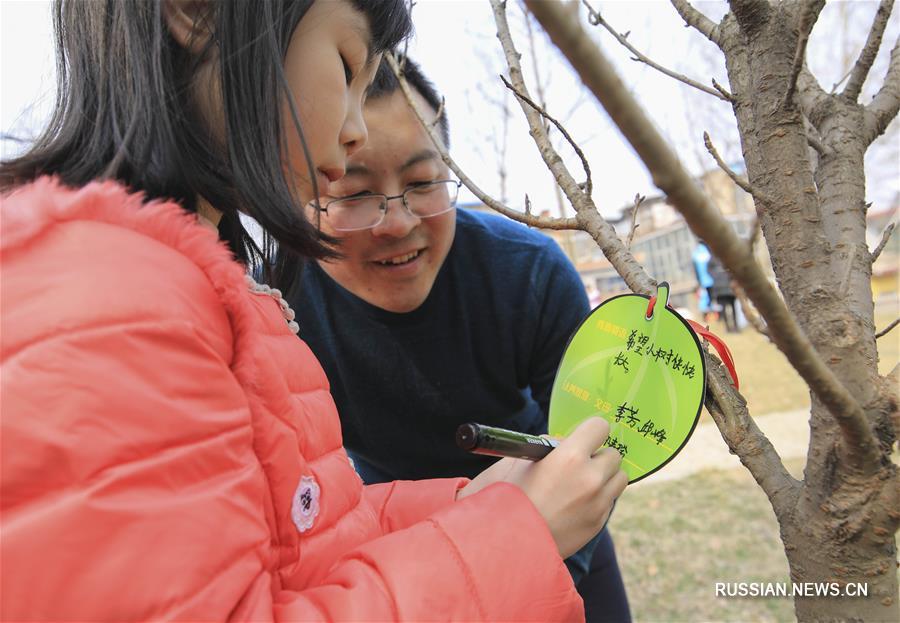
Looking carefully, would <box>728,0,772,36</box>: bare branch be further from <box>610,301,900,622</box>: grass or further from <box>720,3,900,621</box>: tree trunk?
<box>610,301,900,622</box>: grass

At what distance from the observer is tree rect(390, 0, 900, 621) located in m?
0.69

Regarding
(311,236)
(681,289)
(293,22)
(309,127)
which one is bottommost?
(681,289)

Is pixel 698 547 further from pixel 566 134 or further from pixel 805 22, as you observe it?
pixel 805 22

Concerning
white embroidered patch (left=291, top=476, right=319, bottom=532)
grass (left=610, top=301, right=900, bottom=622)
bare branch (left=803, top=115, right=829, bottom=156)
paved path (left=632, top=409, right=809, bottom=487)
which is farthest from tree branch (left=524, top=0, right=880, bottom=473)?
paved path (left=632, top=409, right=809, bottom=487)

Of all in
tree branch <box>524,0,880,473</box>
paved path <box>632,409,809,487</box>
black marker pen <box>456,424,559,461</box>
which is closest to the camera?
tree branch <box>524,0,880,473</box>

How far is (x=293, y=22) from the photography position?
82cm

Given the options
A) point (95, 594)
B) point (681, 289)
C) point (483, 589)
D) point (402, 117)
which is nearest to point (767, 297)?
point (483, 589)

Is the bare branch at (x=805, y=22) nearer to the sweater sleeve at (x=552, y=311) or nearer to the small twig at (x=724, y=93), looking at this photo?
the small twig at (x=724, y=93)

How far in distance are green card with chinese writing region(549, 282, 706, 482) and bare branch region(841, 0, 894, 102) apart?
14.2 inches

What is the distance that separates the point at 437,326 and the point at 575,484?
83 centimetres

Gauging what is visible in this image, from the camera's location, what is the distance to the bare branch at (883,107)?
2.85 ft

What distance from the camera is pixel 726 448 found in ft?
14.8

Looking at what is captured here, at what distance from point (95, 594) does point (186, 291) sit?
0.26m

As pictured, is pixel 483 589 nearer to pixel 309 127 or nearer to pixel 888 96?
pixel 309 127
